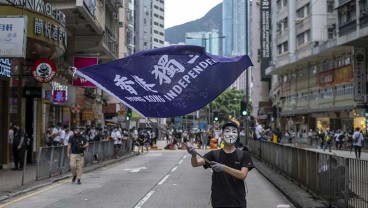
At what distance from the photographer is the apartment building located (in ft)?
131

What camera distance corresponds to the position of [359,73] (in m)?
39.9

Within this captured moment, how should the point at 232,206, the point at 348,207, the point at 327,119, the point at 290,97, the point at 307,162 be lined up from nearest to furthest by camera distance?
1. the point at 232,206
2. the point at 348,207
3. the point at 307,162
4. the point at 327,119
5. the point at 290,97

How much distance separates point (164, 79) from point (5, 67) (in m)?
16.7

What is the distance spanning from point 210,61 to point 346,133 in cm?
3961

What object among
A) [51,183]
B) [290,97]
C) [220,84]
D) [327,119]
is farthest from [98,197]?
[290,97]

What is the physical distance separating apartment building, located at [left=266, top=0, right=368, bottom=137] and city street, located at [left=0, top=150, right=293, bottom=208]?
1897 centimetres

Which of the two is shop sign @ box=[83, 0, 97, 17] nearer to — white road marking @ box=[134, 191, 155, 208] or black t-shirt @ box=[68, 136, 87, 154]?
black t-shirt @ box=[68, 136, 87, 154]

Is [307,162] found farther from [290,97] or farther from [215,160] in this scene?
[290,97]

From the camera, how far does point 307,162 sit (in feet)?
44.1

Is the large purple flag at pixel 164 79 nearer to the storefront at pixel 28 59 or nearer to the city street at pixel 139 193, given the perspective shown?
the city street at pixel 139 193

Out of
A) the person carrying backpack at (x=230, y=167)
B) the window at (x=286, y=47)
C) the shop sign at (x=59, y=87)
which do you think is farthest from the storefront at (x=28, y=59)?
the window at (x=286, y=47)

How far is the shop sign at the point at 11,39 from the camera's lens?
1495 cm

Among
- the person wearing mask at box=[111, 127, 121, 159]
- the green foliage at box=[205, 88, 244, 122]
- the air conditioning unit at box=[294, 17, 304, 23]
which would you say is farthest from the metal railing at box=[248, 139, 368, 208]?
the green foliage at box=[205, 88, 244, 122]

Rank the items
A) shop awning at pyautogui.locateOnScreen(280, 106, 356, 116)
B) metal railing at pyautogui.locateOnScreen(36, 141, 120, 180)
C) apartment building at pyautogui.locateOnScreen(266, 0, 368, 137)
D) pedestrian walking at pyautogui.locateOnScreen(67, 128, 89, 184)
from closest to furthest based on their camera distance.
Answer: pedestrian walking at pyautogui.locateOnScreen(67, 128, 89, 184) < metal railing at pyautogui.locateOnScreen(36, 141, 120, 180) < apartment building at pyautogui.locateOnScreen(266, 0, 368, 137) < shop awning at pyautogui.locateOnScreen(280, 106, 356, 116)
